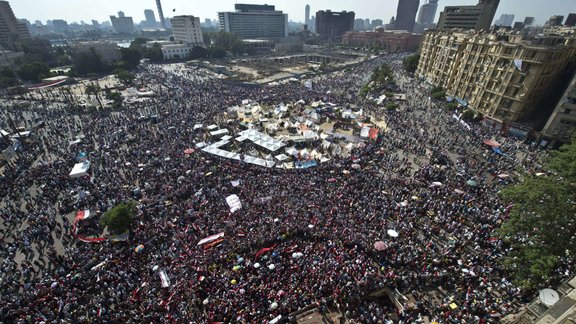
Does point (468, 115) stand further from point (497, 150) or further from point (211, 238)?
point (211, 238)

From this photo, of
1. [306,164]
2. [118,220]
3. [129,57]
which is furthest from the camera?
[129,57]

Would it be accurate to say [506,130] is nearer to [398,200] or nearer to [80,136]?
[398,200]

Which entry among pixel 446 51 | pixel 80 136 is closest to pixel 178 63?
pixel 80 136

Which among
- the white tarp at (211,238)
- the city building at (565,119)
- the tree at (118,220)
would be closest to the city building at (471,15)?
the city building at (565,119)

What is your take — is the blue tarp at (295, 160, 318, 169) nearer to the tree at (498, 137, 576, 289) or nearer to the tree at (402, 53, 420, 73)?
the tree at (498, 137, 576, 289)

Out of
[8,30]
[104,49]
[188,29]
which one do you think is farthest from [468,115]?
[8,30]

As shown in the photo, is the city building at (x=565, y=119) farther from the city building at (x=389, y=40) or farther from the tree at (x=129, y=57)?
the city building at (x=389, y=40)

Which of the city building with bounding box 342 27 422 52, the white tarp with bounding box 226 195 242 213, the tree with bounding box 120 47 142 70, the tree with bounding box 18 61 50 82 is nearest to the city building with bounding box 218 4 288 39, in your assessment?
the city building with bounding box 342 27 422 52
